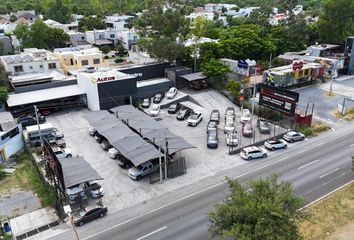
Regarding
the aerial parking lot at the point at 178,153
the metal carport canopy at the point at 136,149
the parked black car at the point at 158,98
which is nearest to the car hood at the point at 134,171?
the aerial parking lot at the point at 178,153

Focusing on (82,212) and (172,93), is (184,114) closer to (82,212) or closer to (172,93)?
(172,93)

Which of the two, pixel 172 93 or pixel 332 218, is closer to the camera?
pixel 332 218

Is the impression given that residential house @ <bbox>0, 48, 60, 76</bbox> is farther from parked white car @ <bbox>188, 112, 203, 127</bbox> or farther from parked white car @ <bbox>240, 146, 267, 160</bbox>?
parked white car @ <bbox>240, 146, 267, 160</bbox>

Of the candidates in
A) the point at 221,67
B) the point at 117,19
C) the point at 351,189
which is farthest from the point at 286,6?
the point at 351,189

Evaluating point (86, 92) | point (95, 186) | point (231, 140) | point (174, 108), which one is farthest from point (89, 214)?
point (86, 92)

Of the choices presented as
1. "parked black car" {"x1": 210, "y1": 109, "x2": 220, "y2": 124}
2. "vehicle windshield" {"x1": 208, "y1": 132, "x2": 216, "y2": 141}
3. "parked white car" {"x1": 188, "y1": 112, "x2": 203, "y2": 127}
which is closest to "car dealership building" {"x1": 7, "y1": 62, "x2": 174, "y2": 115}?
"parked white car" {"x1": 188, "y1": 112, "x2": 203, "y2": 127}

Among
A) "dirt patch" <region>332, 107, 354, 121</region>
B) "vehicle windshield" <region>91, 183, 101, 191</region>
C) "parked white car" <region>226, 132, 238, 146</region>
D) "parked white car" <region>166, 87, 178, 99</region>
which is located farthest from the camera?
"parked white car" <region>166, 87, 178, 99</region>
